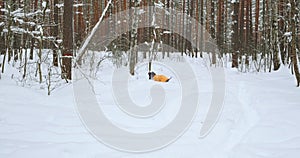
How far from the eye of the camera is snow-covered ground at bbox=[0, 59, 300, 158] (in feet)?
9.17

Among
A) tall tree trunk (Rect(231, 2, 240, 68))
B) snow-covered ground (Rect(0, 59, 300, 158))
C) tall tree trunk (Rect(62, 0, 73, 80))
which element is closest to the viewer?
snow-covered ground (Rect(0, 59, 300, 158))

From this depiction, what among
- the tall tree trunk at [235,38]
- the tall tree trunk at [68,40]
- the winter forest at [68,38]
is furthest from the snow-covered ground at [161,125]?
the tall tree trunk at [235,38]

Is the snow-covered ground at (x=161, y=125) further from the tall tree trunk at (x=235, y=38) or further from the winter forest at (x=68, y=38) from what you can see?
the tall tree trunk at (x=235, y=38)

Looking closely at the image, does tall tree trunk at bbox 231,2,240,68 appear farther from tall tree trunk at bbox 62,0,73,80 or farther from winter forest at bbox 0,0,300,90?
A: tall tree trunk at bbox 62,0,73,80

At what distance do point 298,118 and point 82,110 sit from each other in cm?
325

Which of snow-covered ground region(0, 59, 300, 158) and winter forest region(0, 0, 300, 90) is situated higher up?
winter forest region(0, 0, 300, 90)

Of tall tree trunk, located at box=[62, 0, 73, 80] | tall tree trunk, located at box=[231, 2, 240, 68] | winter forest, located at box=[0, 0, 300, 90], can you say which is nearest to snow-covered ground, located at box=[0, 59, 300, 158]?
winter forest, located at box=[0, 0, 300, 90]

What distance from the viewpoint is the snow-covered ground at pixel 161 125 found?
9.17 ft

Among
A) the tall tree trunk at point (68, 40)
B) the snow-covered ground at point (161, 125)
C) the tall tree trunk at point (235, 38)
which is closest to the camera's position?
the snow-covered ground at point (161, 125)

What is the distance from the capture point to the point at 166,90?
670cm

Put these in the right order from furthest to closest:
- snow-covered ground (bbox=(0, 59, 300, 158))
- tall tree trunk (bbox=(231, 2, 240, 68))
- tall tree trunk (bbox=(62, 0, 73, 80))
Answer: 1. tall tree trunk (bbox=(231, 2, 240, 68))
2. tall tree trunk (bbox=(62, 0, 73, 80))
3. snow-covered ground (bbox=(0, 59, 300, 158))

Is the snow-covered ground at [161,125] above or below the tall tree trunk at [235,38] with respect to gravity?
below

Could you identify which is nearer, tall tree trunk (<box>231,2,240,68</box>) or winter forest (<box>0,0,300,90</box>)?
winter forest (<box>0,0,300,90</box>)

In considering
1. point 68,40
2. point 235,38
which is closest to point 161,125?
point 68,40
